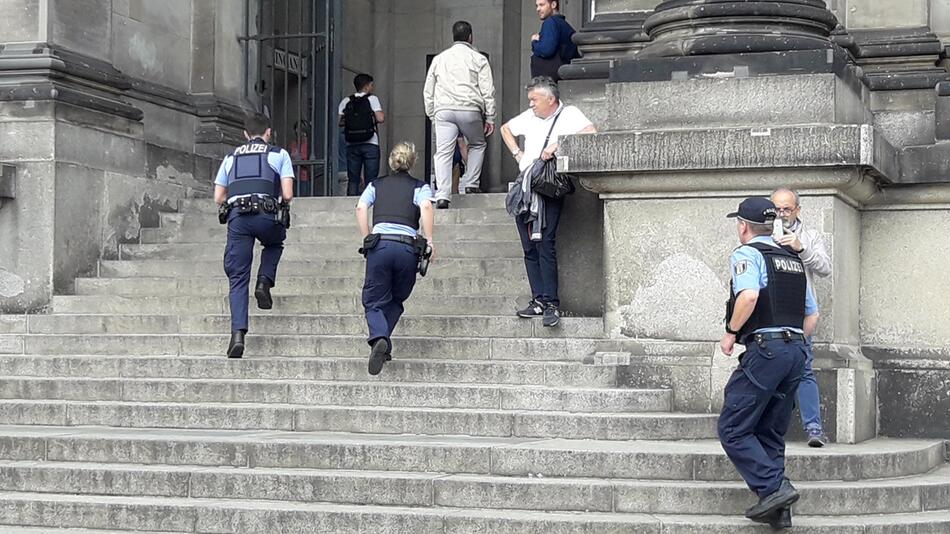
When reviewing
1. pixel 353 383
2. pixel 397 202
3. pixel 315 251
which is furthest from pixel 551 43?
pixel 353 383

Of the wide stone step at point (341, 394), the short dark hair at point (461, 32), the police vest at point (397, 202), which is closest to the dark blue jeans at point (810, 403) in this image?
the wide stone step at point (341, 394)

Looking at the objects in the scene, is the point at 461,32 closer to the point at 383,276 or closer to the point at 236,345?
the point at 383,276

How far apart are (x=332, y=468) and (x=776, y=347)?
263 centimetres

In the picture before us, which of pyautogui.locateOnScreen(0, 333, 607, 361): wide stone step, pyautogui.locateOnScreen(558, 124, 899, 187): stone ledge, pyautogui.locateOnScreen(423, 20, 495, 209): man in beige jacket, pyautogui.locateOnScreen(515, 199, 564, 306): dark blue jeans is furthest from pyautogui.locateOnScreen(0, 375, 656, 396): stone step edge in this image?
pyautogui.locateOnScreen(423, 20, 495, 209): man in beige jacket

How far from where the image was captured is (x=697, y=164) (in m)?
9.34

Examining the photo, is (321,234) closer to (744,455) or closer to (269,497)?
(269,497)

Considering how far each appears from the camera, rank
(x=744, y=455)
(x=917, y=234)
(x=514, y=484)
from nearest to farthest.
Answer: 1. (x=744, y=455)
2. (x=514, y=484)
3. (x=917, y=234)

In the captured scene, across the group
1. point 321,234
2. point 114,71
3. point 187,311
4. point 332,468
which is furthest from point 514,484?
point 114,71

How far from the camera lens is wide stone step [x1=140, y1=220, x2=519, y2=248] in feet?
39.9

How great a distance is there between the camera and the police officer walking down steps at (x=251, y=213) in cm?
1040

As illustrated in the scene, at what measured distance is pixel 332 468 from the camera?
27.7 feet

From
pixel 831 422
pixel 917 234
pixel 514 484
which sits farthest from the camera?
pixel 917 234

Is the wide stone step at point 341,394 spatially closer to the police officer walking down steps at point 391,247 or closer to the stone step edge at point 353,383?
the stone step edge at point 353,383

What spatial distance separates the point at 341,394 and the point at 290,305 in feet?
6.34
